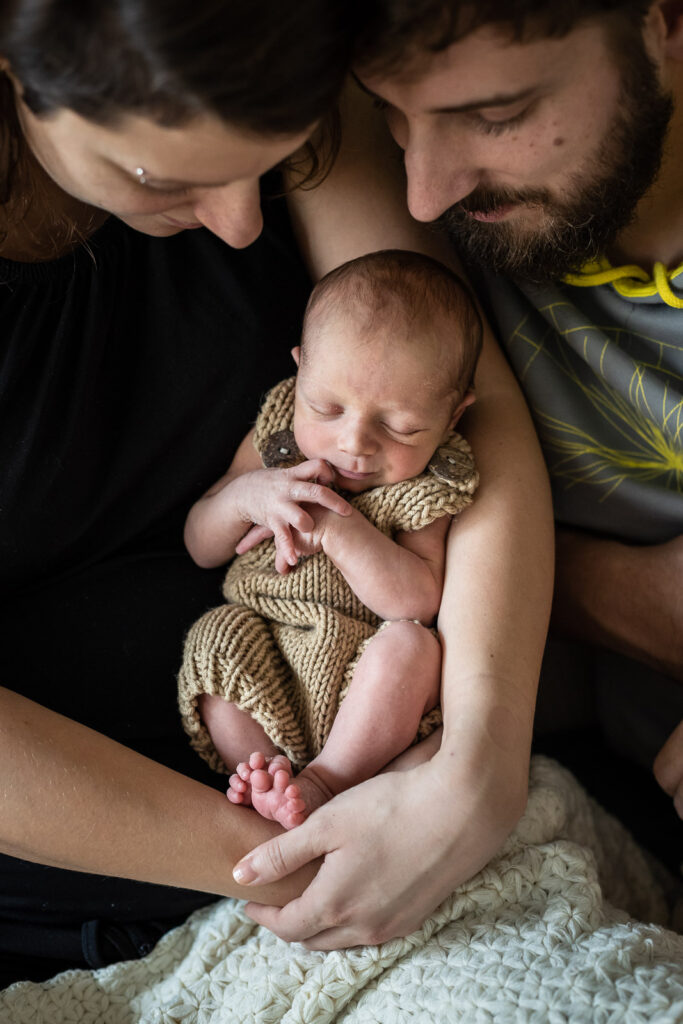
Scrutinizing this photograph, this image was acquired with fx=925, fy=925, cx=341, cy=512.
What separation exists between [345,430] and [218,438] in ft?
0.84

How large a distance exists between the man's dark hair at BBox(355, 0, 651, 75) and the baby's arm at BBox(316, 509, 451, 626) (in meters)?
0.61

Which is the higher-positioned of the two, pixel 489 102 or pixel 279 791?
pixel 489 102

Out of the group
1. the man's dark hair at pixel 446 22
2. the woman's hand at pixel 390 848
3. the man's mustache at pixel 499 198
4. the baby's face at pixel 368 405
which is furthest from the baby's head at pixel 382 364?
the woman's hand at pixel 390 848

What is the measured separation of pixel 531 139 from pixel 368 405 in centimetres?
41

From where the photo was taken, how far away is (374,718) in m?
1.26

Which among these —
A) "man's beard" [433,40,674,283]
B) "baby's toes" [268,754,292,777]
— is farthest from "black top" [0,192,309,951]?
"man's beard" [433,40,674,283]

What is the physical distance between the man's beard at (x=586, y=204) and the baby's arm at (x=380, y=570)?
18.3 inches

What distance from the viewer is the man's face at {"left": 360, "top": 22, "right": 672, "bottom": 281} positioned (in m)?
1.06

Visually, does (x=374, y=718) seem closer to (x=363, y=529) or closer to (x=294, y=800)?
(x=294, y=800)

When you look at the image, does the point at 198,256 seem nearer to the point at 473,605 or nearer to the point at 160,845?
the point at 473,605

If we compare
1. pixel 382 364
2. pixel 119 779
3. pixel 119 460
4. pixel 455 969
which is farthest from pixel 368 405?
pixel 455 969

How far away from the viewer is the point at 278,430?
1449 millimetres

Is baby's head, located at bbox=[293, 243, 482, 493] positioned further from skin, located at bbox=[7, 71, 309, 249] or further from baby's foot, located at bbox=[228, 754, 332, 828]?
baby's foot, located at bbox=[228, 754, 332, 828]

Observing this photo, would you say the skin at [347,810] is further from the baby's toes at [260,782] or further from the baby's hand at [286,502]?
the baby's hand at [286,502]
